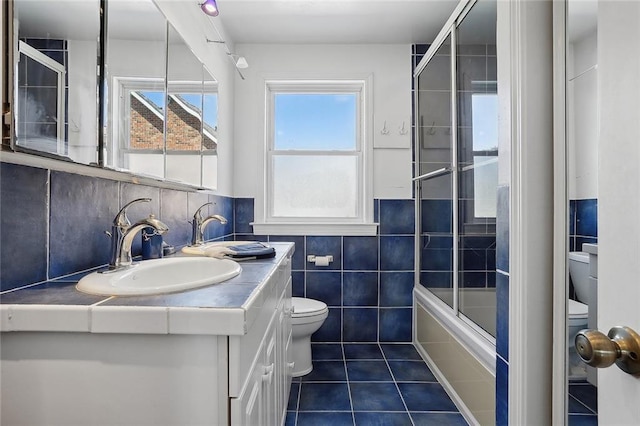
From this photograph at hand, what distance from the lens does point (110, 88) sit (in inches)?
42.6

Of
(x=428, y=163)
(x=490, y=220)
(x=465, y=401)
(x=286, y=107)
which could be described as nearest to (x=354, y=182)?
(x=428, y=163)

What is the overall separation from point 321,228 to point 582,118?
1950mm

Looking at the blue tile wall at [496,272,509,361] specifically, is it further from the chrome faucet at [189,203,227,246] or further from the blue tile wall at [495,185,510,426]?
the chrome faucet at [189,203,227,246]

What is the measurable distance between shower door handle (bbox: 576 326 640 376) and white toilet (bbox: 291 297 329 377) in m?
1.57

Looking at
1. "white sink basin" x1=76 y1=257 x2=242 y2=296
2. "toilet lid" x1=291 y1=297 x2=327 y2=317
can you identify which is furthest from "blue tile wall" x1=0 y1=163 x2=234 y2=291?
"toilet lid" x1=291 y1=297 x2=327 y2=317

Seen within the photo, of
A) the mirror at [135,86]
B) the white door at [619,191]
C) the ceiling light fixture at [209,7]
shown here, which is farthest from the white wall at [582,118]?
the ceiling light fixture at [209,7]

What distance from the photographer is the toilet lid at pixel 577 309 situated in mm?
809

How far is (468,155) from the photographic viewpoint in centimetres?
184

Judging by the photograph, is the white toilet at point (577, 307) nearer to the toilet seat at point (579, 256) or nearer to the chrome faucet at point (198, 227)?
the toilet seat at point (579, 256)

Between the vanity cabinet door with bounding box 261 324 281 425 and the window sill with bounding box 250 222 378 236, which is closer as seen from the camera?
the vanity cabinet door with bounding box 261 324 281 425

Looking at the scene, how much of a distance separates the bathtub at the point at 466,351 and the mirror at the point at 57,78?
68.4 inches

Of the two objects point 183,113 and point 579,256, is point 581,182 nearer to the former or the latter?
point 579,256

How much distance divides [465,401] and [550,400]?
0.90 meters

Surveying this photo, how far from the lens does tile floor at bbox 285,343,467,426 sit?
171cm
